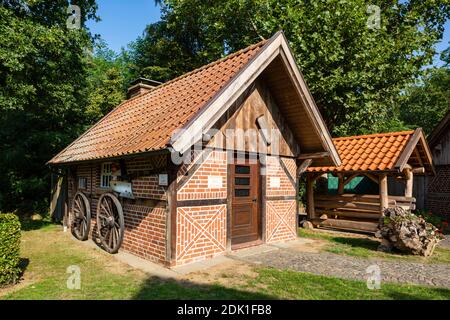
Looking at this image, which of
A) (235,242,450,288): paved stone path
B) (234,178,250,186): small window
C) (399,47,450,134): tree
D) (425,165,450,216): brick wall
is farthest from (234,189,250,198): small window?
(399,47,450,134): tree

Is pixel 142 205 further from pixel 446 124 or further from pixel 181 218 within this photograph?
pixel 446 124

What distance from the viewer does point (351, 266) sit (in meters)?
6.96

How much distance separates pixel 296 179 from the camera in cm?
1035

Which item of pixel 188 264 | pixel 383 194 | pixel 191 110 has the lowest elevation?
pixel 188 264

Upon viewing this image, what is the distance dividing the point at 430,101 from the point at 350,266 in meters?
32.7

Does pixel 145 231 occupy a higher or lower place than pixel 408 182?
lower

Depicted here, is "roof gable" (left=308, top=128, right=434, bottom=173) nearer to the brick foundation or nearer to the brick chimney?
the brick foundation

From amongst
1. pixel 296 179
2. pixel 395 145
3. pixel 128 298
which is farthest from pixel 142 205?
pixel 395 145

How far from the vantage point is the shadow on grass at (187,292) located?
5051mm

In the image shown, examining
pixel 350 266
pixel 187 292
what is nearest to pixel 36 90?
pixel 187 292

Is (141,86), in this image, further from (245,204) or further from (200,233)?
(200,233)
